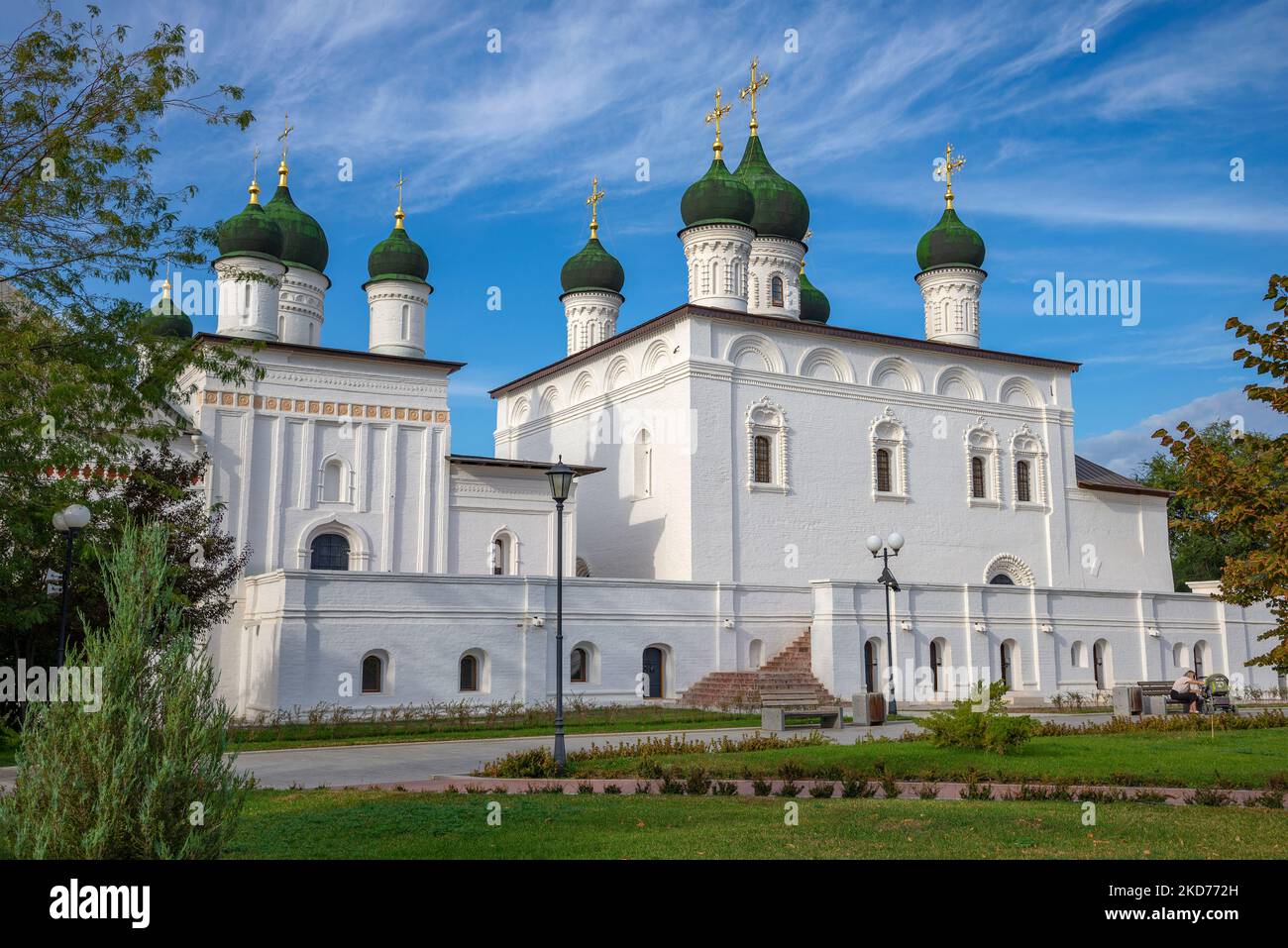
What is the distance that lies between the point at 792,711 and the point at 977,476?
15944 mm

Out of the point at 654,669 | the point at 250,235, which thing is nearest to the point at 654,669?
the point at 654,669

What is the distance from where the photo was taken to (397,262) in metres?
30.2

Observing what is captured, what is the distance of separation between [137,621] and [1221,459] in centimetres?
764

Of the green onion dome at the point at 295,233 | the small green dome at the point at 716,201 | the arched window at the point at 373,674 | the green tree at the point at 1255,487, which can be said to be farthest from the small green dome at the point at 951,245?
the green tree at the point at 1255,487

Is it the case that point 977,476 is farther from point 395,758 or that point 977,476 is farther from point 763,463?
point 395,758

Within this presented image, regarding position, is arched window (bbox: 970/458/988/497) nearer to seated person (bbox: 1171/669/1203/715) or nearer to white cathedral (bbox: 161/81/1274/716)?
white cathedral (bbox: 161/81/1274/716)

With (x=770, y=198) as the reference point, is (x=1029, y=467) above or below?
below

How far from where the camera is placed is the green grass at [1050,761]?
12016 millimetres

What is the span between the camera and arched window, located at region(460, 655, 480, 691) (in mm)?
23203

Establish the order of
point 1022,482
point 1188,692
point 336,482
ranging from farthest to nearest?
point 1022,482, point 336,482, point 1188,692

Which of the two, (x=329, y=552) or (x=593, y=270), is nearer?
(x=329, y=552)

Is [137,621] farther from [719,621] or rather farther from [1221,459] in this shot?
[719,621]

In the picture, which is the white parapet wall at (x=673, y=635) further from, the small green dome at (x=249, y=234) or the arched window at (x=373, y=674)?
the small green dome at (x=249, y=234)
